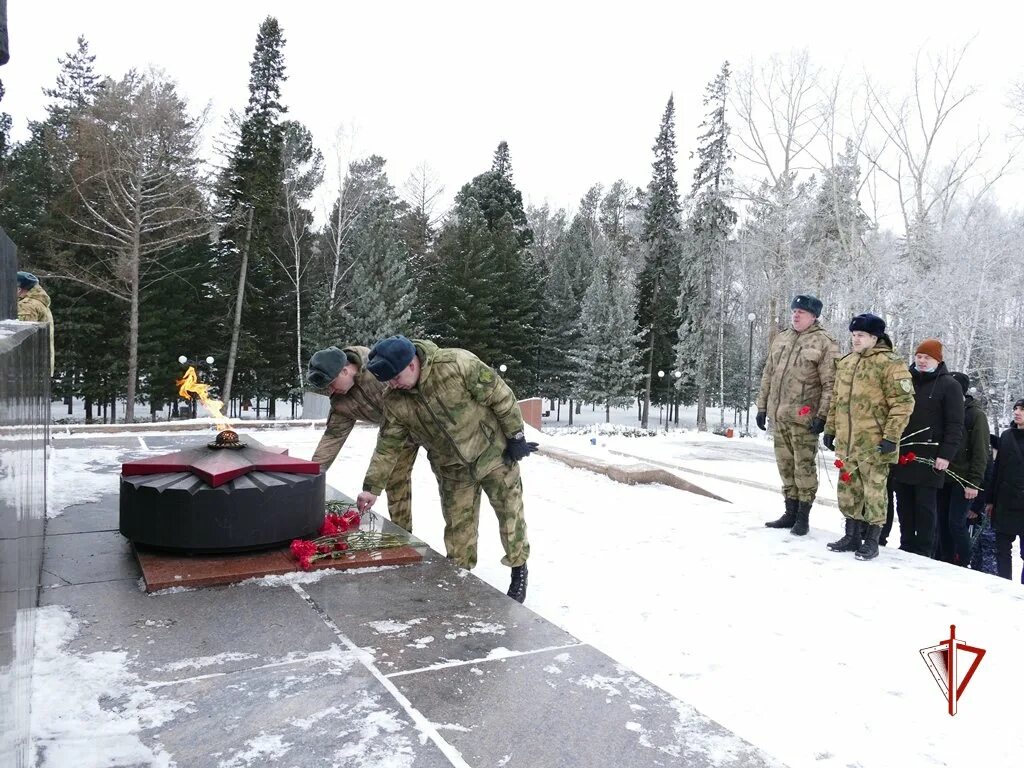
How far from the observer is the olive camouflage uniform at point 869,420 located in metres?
5.08

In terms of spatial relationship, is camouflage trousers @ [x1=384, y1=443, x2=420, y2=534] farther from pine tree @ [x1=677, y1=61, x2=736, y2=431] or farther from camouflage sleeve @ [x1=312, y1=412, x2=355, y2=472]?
pine tree @ [x1=677, y1=61, x2=736, y2=431]

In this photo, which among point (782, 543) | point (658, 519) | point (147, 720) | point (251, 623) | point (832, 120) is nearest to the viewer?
point (147, 720)

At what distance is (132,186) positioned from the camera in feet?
73.7

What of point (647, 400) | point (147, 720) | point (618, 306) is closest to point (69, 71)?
point (618, 306)

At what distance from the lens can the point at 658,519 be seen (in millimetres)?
6828

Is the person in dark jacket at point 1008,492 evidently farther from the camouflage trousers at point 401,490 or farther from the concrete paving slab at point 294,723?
the concrete paving slab at point 294,723

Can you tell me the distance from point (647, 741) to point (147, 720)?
135 centimetres

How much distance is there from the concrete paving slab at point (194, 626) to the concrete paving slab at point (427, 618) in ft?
0.47

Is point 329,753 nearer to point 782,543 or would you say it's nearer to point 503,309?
point 782,543

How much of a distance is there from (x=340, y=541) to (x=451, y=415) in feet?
2.73

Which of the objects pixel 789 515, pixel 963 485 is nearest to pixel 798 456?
pixel 789 515

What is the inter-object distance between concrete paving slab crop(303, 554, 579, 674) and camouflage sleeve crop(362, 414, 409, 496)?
1.96ft

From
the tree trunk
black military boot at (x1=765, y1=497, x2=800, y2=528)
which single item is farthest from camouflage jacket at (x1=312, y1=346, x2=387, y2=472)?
the tree trunk

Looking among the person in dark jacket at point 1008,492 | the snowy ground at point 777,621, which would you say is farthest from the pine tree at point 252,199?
the person in dark jacket at point 1008,492
